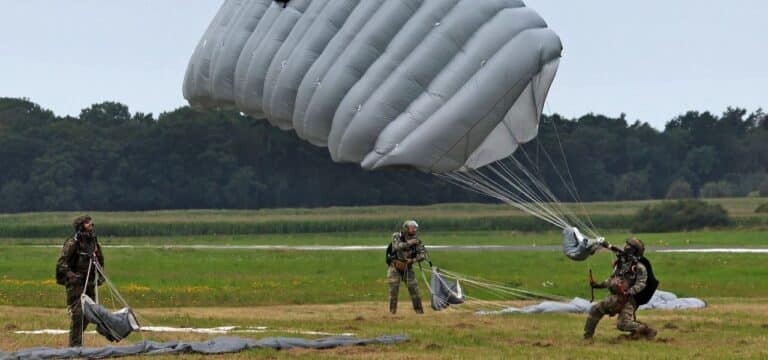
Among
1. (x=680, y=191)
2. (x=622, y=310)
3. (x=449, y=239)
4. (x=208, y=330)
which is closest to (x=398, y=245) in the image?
(x=208, y=330)

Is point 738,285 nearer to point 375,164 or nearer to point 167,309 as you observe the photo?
point 167,309

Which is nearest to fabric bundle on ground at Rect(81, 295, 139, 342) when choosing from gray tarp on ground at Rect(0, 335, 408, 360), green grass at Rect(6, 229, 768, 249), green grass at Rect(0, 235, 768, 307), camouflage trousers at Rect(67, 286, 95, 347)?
gray tarp on ground at Rect(0, 335, 408, 360)

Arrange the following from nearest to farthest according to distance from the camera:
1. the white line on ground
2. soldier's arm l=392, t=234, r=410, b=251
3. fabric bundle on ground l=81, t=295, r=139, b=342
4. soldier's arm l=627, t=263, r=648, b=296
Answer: fabric bundle on ground l=81, t=295, r=139, b=342
soldier's arm l=627, t=263, r=648, b=296
the white line on ground
soldier's arm l=392, t=234, r=410, b=251

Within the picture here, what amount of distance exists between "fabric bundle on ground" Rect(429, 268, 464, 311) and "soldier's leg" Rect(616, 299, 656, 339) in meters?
4.95

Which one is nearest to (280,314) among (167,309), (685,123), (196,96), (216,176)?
(167,309)

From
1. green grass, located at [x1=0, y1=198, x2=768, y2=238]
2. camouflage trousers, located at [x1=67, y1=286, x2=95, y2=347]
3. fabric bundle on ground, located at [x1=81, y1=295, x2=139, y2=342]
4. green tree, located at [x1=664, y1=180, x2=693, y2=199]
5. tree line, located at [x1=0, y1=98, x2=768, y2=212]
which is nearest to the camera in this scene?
fabric bundle on ground, located at [x1=81, y1=295, x2=139, y2=342]

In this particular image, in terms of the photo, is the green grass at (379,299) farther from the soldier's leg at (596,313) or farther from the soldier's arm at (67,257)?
the soldier's arm at (67,257)

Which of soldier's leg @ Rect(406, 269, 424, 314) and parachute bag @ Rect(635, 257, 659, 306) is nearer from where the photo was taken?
parachute bag @ Rect(635, 257, 659, 306)

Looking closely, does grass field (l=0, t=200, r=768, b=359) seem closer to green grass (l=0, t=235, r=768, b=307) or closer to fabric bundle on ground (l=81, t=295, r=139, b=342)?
green grass (l=0, t=235, r=768, b=307)

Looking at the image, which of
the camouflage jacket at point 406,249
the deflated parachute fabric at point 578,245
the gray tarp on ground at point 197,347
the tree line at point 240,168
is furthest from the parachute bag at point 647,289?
the tree line at point 240,168

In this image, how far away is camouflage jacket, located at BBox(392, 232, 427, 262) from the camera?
78.9 feet

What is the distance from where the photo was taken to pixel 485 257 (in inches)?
1809

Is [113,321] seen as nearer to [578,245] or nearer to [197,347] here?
[197,347]

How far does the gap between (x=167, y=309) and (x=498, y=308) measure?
659cm
